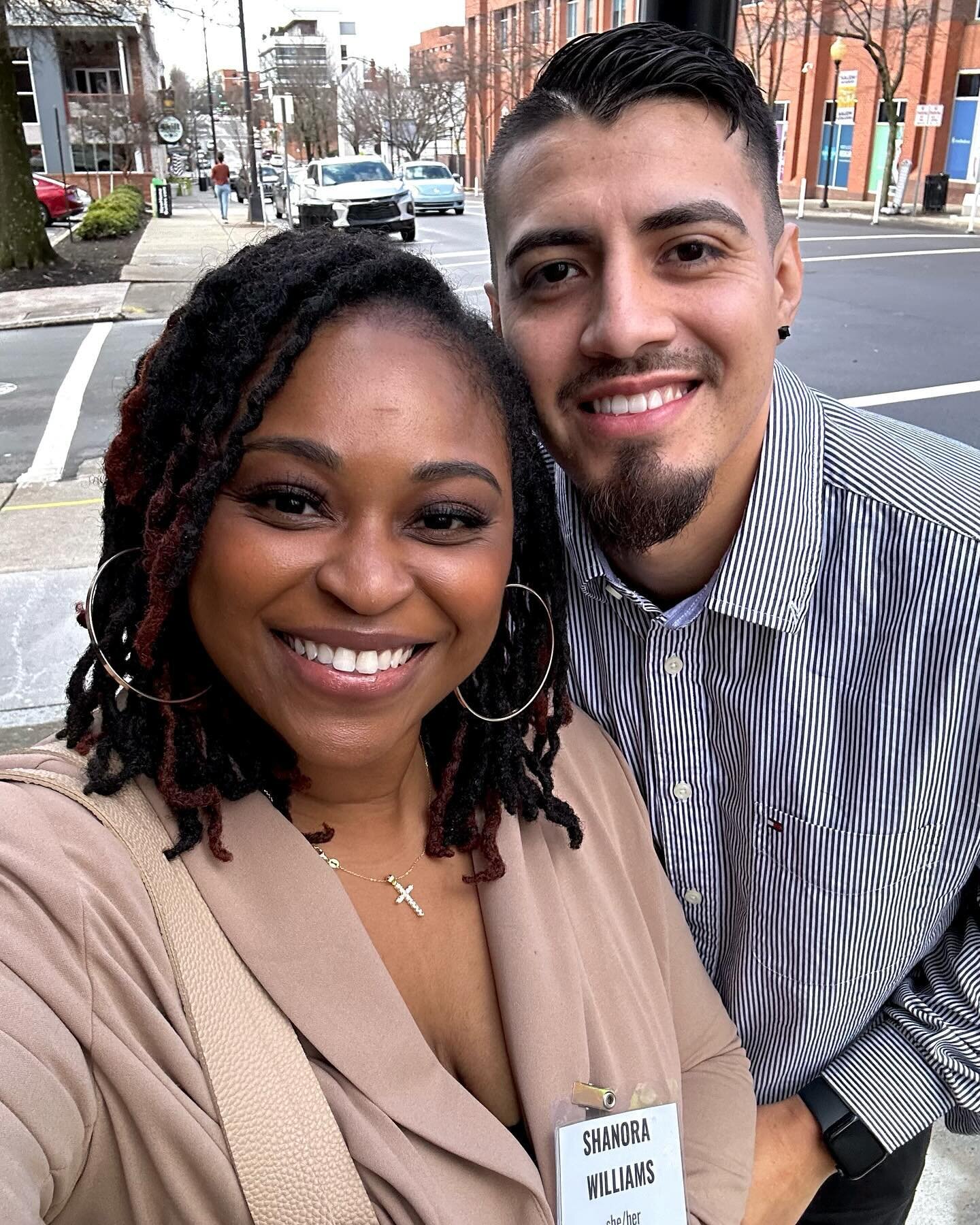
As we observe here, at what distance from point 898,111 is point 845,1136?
36.3 meters

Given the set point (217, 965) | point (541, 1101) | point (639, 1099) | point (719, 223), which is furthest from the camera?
point (719, 223)

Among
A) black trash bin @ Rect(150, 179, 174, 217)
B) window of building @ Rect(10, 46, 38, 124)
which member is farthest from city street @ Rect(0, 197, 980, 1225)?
window of building @ Rect(10, 46, 38, 124)

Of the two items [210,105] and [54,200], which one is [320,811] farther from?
[210,105]

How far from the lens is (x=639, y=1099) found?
1.66m

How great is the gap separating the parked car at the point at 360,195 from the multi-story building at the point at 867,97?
9.13 metres

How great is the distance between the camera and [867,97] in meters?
32.5

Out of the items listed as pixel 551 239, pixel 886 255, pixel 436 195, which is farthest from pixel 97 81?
pixel 551 239

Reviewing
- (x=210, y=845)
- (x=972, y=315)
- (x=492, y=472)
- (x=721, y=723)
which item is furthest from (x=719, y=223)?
(x=972, y=315)

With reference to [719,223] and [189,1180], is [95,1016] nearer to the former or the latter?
[189,1180]

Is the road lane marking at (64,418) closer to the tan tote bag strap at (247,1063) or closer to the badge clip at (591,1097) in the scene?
the tan tote bag strap at (247,1063)

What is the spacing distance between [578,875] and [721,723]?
1.26ft

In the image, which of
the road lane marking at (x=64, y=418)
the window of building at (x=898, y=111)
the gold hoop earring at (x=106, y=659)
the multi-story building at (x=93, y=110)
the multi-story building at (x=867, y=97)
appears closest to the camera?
the gold hoop earring at (x=106, y=659)

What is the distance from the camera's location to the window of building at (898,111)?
3155cm

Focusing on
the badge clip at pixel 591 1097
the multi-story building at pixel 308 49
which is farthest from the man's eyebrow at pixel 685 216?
the multi-story building at pixel 308 49
